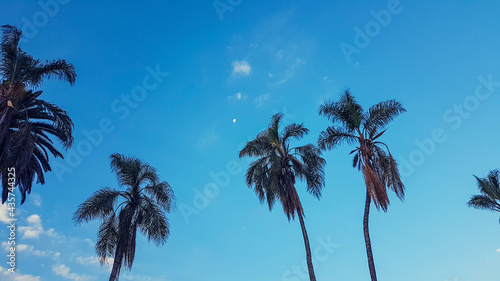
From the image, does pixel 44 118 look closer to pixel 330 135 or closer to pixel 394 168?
pixel 330 135

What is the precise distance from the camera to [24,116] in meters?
19.8

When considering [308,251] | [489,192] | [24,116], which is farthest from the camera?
[489,192]

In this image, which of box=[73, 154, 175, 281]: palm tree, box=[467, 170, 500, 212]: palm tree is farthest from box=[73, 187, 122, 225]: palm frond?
box=[467, 170, 500, 212]: palm tree

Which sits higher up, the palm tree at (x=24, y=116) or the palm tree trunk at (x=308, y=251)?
the palm tree at (x=24, y=116)

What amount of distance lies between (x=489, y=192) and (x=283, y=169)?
21244mm

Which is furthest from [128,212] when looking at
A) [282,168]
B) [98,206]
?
[282,168]

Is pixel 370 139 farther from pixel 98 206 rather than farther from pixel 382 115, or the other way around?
pixel 98 206

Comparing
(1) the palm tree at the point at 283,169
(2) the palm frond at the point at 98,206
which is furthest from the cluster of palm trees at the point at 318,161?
(2) the palm frond at the point at 98,206

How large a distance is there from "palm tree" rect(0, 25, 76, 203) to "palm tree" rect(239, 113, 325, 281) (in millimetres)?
14407

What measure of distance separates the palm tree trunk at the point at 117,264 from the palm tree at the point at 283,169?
1162 centimetres

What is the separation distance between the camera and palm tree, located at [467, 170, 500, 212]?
3216 centimetres

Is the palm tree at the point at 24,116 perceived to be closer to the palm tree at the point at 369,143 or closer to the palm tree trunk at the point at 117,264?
the palm tree trunk at the point at 117,264

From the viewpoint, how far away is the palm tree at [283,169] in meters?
26.4

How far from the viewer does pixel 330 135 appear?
25.2 metres
